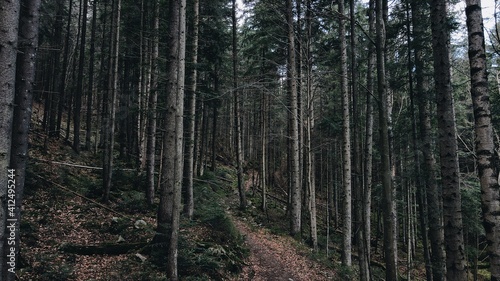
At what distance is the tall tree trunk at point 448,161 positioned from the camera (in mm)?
5531

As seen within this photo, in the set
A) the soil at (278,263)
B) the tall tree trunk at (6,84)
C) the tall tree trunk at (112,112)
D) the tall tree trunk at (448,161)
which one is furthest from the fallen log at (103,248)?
the tall tree trunk at (448,161)

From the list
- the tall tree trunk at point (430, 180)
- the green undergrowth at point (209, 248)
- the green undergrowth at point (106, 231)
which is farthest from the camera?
the tall tree trunk at point (430, 180)

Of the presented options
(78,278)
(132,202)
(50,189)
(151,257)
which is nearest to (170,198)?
(151,257)

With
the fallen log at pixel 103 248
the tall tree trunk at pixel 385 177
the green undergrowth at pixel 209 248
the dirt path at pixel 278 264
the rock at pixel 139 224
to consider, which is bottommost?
the dirt path at pixel 278 264

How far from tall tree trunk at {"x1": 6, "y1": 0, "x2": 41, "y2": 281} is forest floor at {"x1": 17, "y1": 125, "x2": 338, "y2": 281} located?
7.89 ft

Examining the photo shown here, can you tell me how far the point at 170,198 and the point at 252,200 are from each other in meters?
14.5

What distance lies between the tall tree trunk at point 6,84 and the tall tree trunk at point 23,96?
65.0 inches

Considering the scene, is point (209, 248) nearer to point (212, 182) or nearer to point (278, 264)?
point (278, 264)

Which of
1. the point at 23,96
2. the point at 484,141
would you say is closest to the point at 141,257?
the point at 23,96

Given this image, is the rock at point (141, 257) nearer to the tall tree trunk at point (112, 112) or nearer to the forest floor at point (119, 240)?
the forest floor at point (119, 240)

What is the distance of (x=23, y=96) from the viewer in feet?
17.1

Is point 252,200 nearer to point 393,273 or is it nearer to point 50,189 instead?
point 50,189

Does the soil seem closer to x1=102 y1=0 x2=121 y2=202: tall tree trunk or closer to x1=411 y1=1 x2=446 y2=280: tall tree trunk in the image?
x1=411 y1=1 x2=446 y2=280: tall tree trunk

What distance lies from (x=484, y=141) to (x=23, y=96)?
8525mm
